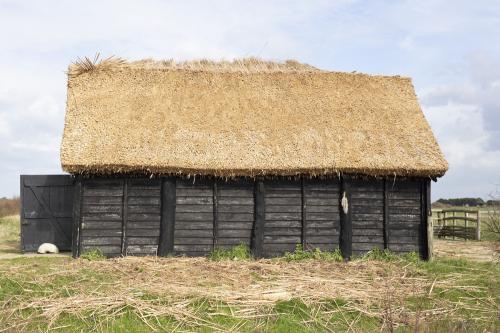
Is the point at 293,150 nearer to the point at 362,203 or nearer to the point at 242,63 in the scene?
the point at 362,203

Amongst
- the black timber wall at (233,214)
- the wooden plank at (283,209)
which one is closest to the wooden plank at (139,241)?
the black timber wall at (233,214)

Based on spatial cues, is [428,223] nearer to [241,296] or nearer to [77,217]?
[241,296]

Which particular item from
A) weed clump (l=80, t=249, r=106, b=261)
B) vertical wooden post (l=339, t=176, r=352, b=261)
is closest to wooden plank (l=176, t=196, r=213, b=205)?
weed clump (l=80, t=249, r=106, b=261)

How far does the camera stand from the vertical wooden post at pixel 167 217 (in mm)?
13508

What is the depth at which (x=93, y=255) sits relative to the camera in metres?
13.3

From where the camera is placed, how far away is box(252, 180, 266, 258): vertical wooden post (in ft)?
44.9

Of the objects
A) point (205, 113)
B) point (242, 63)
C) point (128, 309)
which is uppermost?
point (242, 63)

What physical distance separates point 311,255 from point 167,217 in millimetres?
3686

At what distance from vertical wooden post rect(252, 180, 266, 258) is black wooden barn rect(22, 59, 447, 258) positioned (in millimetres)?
25

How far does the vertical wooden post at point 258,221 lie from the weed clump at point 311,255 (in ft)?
2.33

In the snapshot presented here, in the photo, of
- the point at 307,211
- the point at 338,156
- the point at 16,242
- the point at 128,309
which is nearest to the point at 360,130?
the point at 338,156

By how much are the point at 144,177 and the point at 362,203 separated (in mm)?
5512

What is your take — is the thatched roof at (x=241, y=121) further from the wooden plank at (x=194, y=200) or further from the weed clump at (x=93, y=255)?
the weed clump at (x=93, y=255)

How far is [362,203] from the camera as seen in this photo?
14172mm
